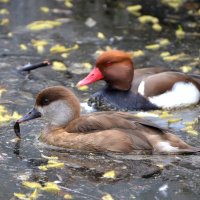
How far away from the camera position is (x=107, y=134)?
879 centimetres

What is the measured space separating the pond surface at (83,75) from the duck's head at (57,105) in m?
0.31

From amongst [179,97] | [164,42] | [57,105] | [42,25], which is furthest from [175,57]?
[57,105]

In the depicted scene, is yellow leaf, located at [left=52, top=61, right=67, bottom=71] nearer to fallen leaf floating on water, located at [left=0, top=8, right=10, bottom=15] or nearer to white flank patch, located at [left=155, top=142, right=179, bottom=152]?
fallen leaf floating on water, located at [left=0, top=8, right=10, bottom=15]

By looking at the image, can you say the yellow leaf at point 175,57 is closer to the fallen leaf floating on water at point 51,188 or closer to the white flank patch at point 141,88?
the white flank patch at point 141,88

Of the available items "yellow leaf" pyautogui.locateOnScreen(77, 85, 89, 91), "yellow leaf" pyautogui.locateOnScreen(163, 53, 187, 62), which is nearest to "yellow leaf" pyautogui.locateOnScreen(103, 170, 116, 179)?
"yellow leaf" pyautogui.locateOnScreen(77, 85, 89, 91)

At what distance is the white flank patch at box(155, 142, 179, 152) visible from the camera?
877 cm

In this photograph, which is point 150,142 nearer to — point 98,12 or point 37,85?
point 37,85

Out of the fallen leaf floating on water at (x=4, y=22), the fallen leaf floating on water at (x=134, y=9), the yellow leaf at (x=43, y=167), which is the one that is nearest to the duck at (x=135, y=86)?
the yellow leaf at (x=43, y=167)

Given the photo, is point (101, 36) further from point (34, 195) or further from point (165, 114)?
point (34, 195)

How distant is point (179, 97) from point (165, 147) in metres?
2.24

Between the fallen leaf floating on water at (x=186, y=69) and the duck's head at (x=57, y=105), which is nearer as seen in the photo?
the duck's head at (x=57, y=105)

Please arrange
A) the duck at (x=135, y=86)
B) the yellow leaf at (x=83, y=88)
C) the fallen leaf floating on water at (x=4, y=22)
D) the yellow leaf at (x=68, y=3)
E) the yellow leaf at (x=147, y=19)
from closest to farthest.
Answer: the duck at (x=135, y=86)
the yellow leaf at (x=83, y=88)
the fallen leaf floating on water at (x=4, y=22)
the yellow leaf at (x=147, y=19)
the yellow leaf at (x=68, y=3)

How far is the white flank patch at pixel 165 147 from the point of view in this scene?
8.77m

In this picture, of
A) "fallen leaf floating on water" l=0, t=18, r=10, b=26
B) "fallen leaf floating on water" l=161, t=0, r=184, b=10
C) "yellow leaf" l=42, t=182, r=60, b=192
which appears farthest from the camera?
"fallen leaf floating on water" l=161, t=0, r=184, b=10
